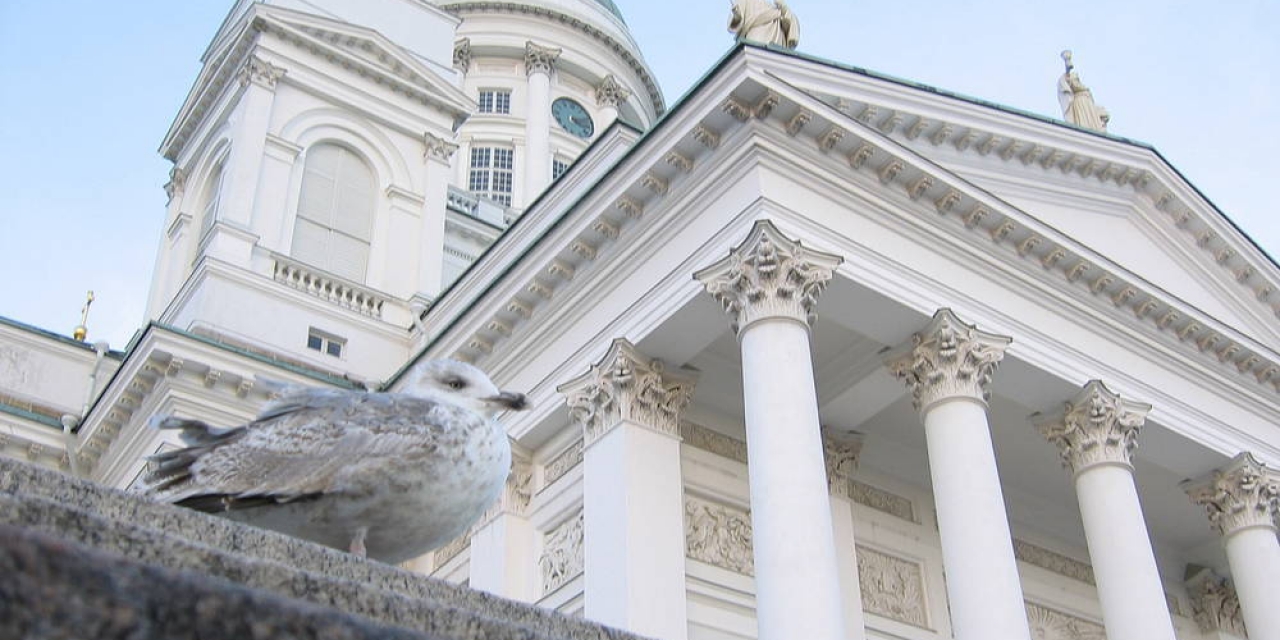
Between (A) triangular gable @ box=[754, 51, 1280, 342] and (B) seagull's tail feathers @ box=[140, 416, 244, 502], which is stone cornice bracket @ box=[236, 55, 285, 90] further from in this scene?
(B) seagull's tail feathers @ box=[140, 416, 244, 502]

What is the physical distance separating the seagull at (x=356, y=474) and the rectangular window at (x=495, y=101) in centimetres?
3923

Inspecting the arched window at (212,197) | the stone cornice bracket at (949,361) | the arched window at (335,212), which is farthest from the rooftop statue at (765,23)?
the arched window at (212,197)

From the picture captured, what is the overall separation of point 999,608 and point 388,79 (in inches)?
631

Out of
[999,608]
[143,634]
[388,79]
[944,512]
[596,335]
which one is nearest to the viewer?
[143,634]

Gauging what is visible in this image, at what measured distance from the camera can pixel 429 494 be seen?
10.4ft

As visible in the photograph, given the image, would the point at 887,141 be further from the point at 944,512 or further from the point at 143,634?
the point at 143,634

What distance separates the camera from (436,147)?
79.3 ft

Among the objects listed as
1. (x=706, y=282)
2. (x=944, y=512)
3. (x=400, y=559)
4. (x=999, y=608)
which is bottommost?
(x=400, y=559)

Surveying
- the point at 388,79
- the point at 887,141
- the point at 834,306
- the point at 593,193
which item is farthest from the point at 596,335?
the point at 388,79

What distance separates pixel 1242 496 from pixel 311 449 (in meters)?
15.6

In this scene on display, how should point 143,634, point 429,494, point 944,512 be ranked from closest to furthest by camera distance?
point 143,634, point 429,494, point 944,512

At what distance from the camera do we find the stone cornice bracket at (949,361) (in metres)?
13.3

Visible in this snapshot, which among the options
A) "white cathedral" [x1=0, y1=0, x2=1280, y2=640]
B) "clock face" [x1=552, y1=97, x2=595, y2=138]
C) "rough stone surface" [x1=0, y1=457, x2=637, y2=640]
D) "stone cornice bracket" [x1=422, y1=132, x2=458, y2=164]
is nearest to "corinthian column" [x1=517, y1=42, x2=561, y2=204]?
"clock face" [x1=552, y1=97, x2=595, y2=138]

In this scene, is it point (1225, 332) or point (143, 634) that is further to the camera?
point (1225, 332)
